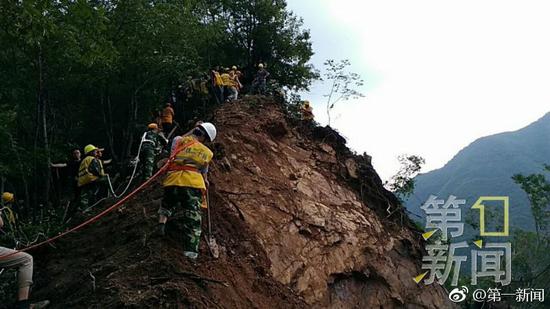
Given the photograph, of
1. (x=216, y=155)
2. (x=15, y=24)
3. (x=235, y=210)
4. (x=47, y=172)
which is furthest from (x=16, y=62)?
(x=235, y=210)

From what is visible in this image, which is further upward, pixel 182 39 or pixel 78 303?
pixel 182 39

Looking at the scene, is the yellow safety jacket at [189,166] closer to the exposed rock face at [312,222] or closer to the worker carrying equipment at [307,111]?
the exposed rock face at [312,222]

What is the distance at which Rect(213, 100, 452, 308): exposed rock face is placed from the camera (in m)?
9.73

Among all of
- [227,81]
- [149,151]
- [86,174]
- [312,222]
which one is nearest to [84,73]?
[227,81]

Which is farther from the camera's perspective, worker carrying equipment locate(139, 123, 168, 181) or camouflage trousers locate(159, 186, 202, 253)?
worker carrying equipment locate(139, 123, 168, 181)

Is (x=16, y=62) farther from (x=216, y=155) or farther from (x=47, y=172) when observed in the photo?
(x=216, y=155)

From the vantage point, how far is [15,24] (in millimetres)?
9023

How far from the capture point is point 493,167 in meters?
97.8

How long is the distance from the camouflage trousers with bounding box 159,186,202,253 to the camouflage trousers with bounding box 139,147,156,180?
4.16 meters

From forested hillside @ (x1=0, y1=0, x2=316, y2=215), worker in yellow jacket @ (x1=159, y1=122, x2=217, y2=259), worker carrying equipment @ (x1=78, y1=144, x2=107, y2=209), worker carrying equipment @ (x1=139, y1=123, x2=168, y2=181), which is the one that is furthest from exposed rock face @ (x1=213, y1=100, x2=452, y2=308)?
forested hillside @ (x1=0, y1=0, x2=316, y2=215)

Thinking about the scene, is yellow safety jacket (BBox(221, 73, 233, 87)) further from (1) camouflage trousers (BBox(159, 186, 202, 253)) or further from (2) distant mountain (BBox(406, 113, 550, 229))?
(2) distant mountain (BBox(406, 113, 550, 229))

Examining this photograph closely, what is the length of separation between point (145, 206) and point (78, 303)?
2664 millimetres

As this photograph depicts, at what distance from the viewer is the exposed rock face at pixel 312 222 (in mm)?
9727

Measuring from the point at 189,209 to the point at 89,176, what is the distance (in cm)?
442
